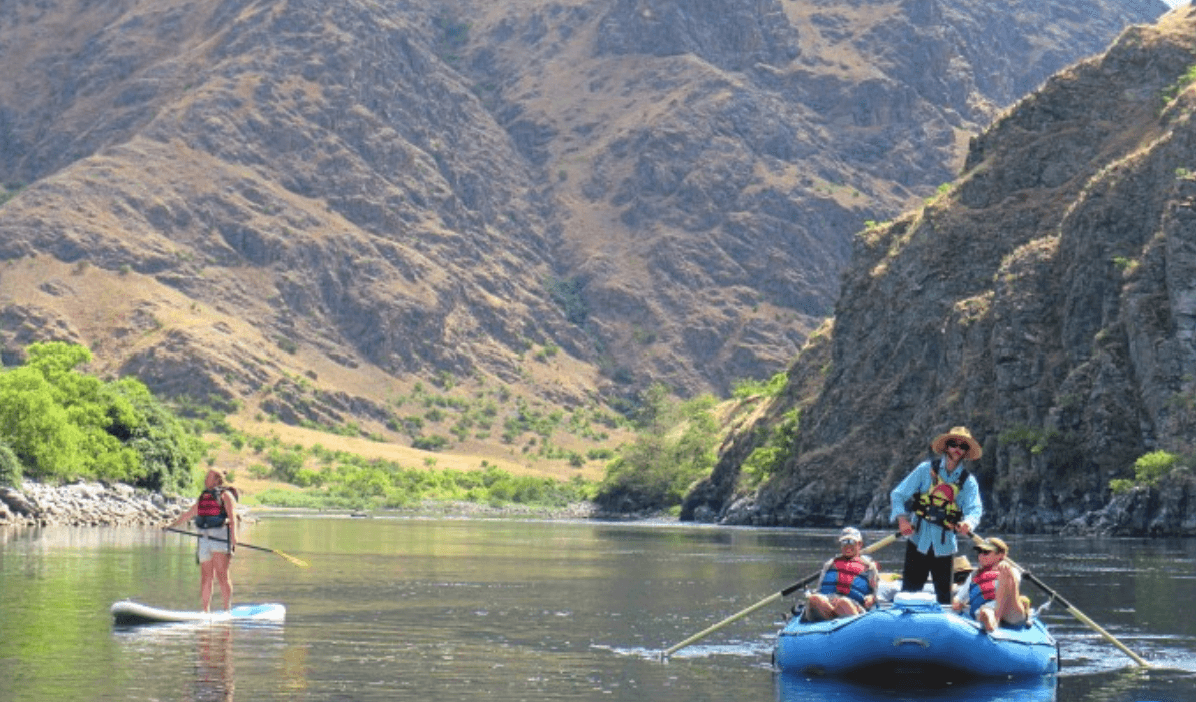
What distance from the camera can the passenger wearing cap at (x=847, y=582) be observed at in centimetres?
3795

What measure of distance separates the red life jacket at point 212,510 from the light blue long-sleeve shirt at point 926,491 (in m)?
14.4

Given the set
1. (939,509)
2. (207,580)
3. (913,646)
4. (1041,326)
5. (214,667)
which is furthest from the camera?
(1041,326)

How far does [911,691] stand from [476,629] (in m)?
13.4

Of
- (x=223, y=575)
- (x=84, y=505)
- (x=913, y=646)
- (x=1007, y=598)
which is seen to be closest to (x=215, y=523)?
(x=223, y=575)

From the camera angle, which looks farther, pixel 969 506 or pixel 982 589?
pixel 982 589

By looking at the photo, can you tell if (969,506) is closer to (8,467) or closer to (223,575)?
(223,575)

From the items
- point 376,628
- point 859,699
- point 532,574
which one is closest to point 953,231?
point 532,574

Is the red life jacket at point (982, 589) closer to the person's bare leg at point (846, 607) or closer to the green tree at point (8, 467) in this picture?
the person's bare leg at point (846, 607)

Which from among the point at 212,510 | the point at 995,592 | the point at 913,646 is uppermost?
the point at 212,510

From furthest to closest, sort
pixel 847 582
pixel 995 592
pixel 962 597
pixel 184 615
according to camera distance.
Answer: pixel 184 615, pixel 962 597, pixel 847 582, pixel 995 592

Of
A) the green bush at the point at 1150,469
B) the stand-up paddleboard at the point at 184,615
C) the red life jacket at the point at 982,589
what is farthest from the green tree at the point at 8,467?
the red life jacket at the point at 982,589

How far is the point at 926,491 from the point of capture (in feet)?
125

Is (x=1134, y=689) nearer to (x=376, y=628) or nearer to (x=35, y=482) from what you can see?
(x=376, y=628)

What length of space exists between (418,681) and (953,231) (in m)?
127
